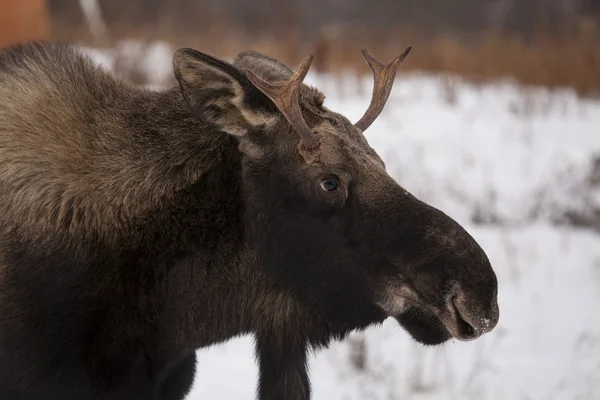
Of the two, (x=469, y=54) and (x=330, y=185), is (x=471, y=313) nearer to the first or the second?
(x=330, y=185)

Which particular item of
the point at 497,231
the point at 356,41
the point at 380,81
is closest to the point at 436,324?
the point at 380,81

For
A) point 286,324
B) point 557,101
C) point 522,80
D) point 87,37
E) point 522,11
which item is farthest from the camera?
point 522,11

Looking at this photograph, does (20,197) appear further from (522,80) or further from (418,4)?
(418,4)

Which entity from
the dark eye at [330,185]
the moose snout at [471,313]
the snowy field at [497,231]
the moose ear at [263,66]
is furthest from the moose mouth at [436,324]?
the snowy field at [497,231]

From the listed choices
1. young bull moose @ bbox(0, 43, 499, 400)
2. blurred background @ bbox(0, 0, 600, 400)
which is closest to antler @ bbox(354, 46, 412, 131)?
young bull moose @ bbox(0, 43, 499, 400)

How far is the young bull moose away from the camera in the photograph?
3043 millimetres

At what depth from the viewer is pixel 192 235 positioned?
128 inches

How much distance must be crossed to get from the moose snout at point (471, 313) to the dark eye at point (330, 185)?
552 millimetres

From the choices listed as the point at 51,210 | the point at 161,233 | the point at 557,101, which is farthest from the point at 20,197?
the point at 557,101

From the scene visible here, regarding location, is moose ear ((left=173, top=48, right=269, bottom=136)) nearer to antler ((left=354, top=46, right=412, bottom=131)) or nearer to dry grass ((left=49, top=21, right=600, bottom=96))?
antler ((left=354, top=46, right=412, bottom=131))

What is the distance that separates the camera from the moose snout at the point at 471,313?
2984mm

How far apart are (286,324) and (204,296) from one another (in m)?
0.33

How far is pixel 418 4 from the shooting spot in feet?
92.2

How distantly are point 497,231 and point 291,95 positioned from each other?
481cm
